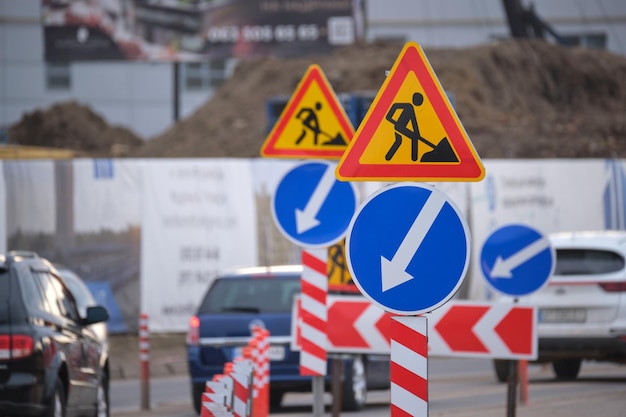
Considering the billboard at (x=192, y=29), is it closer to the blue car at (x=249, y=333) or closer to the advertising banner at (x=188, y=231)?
the advertising banner at (x=188, y=231)

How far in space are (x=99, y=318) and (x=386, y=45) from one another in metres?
33.6

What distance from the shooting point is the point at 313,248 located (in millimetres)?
11242

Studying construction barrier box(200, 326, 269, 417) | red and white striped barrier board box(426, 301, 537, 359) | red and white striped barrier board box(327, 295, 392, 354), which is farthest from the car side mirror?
red and white striped barrier board box(426, 301, 537, 359)

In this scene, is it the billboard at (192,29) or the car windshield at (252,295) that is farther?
the billboard at (192,29)

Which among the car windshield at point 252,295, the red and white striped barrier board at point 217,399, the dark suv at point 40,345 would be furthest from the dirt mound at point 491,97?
the red and white striped barrier board at point 217,399

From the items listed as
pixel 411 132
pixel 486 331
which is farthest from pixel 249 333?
pixel 411 132

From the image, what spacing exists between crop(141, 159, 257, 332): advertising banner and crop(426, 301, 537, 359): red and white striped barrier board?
1261 cm

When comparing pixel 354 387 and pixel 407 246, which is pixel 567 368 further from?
Answer: pixel 407 246

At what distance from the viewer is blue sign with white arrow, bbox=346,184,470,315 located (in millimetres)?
6773

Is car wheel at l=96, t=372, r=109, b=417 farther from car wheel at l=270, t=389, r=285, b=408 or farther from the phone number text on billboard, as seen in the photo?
the phone number text on billboard

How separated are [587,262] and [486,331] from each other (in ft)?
20.0

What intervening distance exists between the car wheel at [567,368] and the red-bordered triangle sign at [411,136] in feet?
41.1

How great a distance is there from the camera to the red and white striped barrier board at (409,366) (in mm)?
6855

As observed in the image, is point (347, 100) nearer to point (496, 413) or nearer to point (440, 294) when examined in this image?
point (496, 413)
